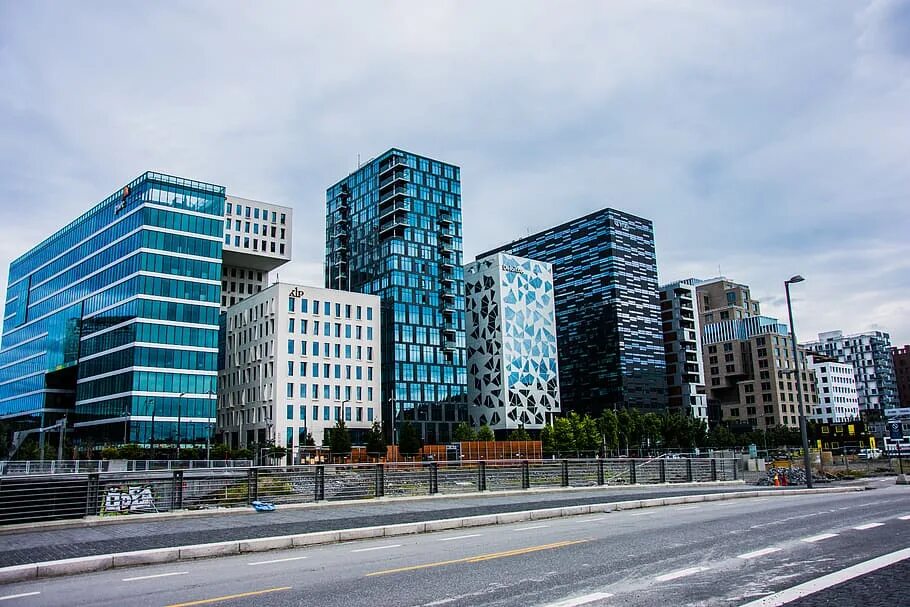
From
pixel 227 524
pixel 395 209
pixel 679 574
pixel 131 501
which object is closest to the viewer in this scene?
pixel 679 574

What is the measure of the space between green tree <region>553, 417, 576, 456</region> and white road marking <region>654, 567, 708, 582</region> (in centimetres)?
8617

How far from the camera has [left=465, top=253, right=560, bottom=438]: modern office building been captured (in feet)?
396

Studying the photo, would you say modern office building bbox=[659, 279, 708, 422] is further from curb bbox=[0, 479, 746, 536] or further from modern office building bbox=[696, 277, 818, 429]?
curb bbox=[0, 479, 746, 536]

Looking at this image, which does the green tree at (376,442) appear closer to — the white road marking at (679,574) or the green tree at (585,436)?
the green tree at (585,436)

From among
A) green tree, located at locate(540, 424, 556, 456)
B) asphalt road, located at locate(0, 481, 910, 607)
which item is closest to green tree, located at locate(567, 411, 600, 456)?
green tree, located at locate(540, 424, 556, 456)

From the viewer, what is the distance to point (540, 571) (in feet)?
33.9

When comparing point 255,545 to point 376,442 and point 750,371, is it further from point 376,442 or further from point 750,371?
point 750,371

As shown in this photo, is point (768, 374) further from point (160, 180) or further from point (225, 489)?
point (225, 489)

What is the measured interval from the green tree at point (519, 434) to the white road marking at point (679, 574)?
9843 centimetres

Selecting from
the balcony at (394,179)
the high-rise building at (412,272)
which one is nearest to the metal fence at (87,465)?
the high-rise building at (412,272)

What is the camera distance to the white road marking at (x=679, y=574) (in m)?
9.48

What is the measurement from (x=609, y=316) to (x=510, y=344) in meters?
38.7

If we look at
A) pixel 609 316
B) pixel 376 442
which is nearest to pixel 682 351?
pixel 609 316

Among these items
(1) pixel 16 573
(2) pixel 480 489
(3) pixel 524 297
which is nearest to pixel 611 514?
(2) pixel 480 489
